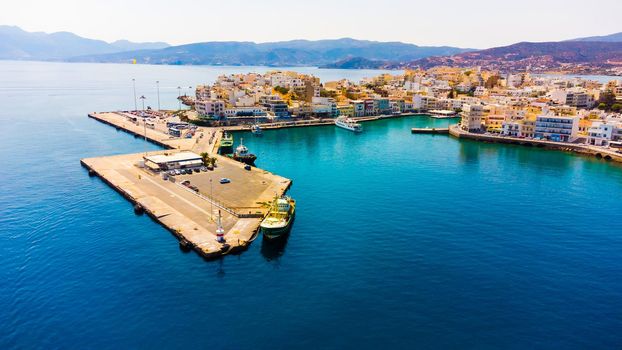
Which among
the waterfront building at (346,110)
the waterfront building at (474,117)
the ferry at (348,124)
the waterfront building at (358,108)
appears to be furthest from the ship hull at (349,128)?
the waterfront building at (474,117)

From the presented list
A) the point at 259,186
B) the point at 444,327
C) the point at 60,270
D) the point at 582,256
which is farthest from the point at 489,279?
the point at 60,270

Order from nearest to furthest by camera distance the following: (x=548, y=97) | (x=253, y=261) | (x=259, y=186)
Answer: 1. (x=253, y=261)
2. (x=259, y=186)
3. (x=548, y=97)

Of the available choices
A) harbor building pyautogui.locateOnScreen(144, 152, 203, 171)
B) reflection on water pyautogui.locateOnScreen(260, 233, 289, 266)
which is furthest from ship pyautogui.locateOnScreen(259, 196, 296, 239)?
harbor building pyautogui.locateOnScreen(144, 152, 203, 171)

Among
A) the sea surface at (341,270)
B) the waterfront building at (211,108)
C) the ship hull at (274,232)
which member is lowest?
the sea surface at (341,270)

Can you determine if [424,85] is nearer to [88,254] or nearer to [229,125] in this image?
[229,125]

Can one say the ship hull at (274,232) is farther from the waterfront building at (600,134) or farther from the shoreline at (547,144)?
the waterfront building at (600,134)

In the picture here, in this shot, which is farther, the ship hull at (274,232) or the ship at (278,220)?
the ship at (278,220)

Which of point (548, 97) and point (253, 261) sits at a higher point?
point (548, 97)
